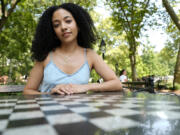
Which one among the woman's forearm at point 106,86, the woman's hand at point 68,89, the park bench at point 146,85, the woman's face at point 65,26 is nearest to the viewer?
the woman's hand at point 68,89

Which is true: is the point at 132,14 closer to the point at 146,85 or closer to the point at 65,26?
the point at 146,85

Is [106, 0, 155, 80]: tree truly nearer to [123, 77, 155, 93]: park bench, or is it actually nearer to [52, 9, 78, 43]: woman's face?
[123, 77, 155, 93]: park bench

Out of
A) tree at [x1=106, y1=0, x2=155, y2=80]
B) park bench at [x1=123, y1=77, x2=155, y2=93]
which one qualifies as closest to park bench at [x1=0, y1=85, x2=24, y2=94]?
park bench at [x1=123, y1=77, x2=155, y2=93]

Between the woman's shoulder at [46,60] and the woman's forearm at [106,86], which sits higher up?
the woman's shoulder at [46,60]

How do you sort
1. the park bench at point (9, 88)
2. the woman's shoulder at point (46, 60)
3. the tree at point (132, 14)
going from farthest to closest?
the tree at point (132, 14), the park bench at point (9, 88), the woman's shoulder at point (46, 60)

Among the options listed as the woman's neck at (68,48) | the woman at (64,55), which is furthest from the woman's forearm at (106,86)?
the woman's neck at (68,48)

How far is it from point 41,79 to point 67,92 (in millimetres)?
774

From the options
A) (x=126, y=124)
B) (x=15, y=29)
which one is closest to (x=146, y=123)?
(x=126, y=124)

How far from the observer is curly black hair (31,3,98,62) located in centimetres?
234

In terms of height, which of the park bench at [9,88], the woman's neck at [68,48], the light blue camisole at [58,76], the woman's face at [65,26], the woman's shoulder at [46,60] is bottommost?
the park bench at [9,88]

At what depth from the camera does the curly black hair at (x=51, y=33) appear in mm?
2340

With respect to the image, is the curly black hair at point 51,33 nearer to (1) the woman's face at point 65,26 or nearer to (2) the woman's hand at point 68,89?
(1) the woman's face at point 65,26

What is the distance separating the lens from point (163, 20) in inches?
444

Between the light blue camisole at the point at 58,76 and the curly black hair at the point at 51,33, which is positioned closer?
the light blue camisole at the point at 58,76
